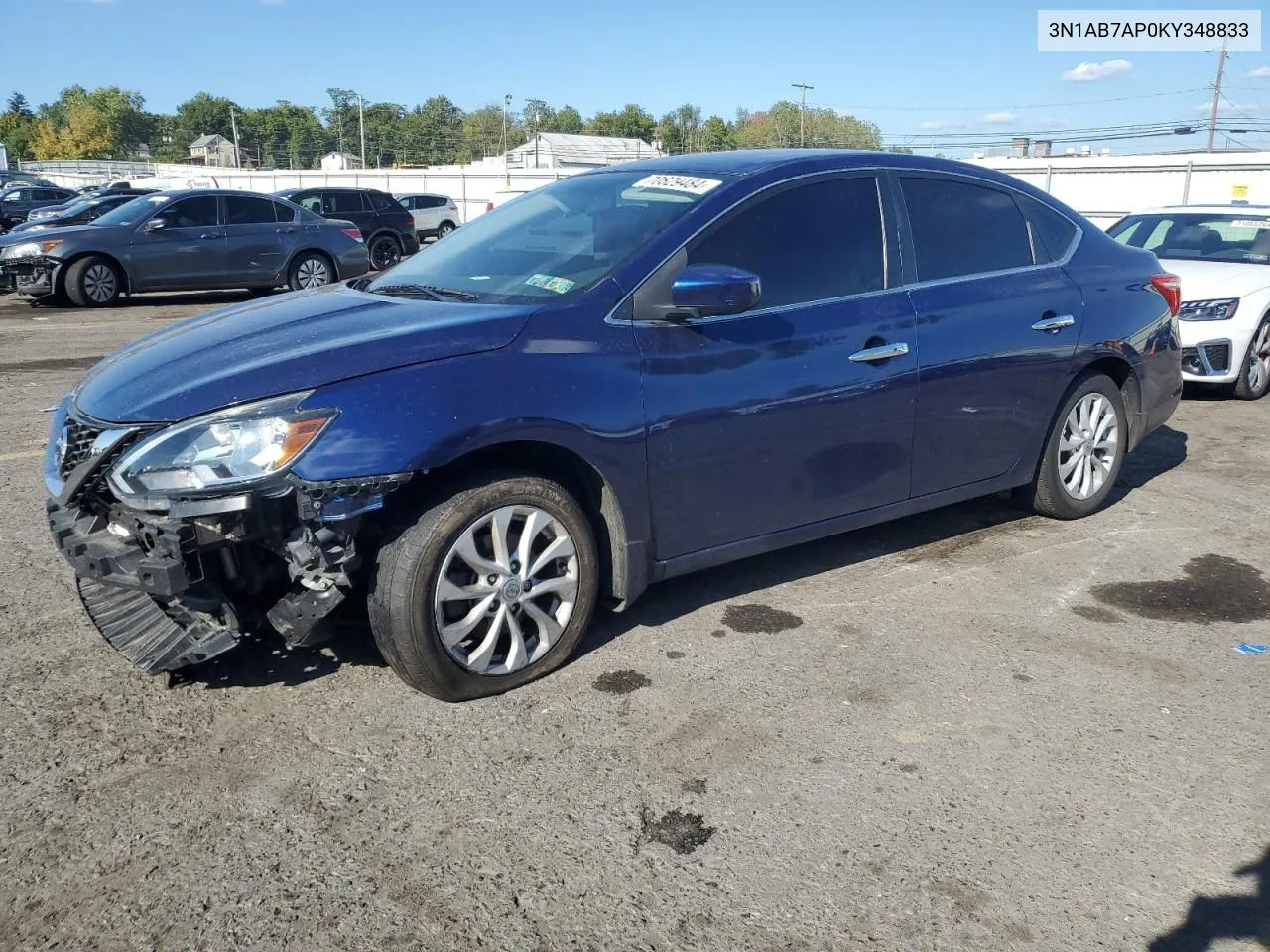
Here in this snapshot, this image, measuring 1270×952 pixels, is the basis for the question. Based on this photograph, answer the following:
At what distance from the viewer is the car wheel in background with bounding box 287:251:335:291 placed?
15.8 meters

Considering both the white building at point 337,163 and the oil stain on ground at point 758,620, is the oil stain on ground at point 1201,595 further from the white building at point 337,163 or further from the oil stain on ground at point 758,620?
the white building at point 337,163

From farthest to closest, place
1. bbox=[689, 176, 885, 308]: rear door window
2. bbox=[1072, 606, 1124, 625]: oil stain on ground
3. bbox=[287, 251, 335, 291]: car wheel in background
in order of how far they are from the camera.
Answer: bbox=[287, 251, 335, 291]: car wheel in background, bbox=[1072, 606, 1124, 625]: oil stain on ground, bbox=[689, 176, 885, 308]: rear door window

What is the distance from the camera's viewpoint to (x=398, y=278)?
14.8ft

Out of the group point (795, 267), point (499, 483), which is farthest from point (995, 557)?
point (499, 483)

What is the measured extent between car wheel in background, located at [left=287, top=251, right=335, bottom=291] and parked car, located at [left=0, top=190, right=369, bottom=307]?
15 mm

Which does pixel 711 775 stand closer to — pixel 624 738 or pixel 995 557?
pixel 624 738

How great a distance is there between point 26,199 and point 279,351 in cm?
3140

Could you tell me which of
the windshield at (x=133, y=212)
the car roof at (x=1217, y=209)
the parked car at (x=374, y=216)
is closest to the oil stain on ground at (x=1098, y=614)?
the car roof at (x=1217, y=209)

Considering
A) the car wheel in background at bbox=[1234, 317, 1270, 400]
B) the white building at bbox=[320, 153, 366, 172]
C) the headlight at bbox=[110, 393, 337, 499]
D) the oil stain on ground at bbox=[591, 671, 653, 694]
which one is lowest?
the oil stain on ground at bbox=[591, 671, 653, 694]

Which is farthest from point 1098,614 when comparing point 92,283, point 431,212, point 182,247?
point 431,212

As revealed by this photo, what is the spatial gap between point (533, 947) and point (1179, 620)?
3.12 m

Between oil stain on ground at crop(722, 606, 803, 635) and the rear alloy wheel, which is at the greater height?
the rear alloy wheel

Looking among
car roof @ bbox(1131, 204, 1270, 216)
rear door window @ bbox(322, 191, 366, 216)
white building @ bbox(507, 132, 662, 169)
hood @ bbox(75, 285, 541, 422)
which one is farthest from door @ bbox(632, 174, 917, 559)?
white building @ bbox(507, 132, 662, 169)

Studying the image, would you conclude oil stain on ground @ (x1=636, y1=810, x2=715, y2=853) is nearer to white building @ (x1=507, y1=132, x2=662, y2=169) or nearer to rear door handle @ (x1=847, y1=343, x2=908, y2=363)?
rear door handle @ (x1=847, y1=343, x2=908, y2=363)
